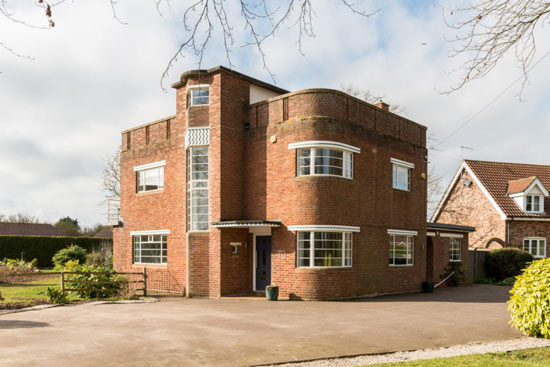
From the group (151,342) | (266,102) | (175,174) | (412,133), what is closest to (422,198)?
(412,133)

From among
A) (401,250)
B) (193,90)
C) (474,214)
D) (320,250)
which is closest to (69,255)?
(193,90)

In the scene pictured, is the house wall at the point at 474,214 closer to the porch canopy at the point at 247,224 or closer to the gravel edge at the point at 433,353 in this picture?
the porch canopy at the point at 247,224

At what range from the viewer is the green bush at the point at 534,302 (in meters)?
10.1

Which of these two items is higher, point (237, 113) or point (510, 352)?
point (237, 113)

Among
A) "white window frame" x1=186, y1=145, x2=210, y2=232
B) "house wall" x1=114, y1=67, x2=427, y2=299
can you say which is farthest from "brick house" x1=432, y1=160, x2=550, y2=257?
"white window frame" x1=186, y1=145, x2=210, y2=232

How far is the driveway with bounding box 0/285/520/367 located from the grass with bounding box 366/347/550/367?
1312mm

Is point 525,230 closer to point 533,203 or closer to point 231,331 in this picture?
point 533,203

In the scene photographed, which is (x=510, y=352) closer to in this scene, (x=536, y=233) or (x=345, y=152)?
(x=345, y=152)

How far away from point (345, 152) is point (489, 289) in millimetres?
10649

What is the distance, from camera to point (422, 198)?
22.3 meters

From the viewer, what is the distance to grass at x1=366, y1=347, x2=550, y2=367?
754cm

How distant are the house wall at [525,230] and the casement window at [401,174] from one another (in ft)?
36.2

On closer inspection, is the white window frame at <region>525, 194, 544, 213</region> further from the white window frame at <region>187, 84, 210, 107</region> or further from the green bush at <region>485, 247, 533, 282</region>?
the white window frame at <region>187, 84, 210, 107</region>

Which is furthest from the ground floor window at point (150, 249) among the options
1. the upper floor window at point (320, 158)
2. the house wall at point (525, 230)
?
the house wall at point (525, 230)
